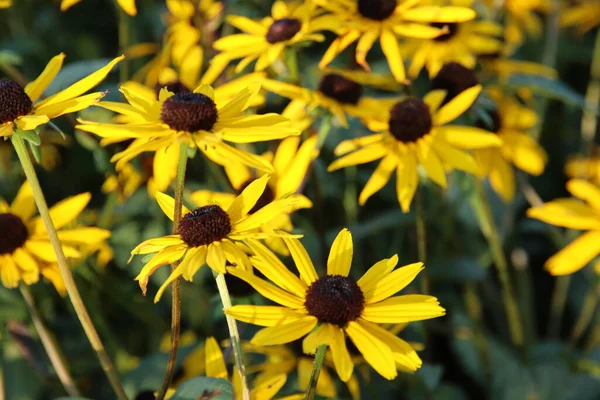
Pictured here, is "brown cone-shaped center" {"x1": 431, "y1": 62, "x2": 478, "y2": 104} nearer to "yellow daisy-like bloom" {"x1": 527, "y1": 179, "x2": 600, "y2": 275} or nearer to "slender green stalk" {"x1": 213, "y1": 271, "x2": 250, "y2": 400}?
"yellow daisy-like bloom" {"x1": 527, "y1": 179, "x2": 600, "y2": 275}

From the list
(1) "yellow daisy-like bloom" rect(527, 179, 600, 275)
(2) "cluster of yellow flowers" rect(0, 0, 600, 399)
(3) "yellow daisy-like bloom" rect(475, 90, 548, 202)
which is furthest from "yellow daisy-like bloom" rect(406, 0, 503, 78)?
(1) "yellow daisy-like bloom" rect(527, 179, 600, 275)

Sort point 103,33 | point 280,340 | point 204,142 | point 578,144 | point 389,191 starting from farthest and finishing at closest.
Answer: point 103,33 < point 578,144 < point 389,191 < point 204,142 < point 280,340

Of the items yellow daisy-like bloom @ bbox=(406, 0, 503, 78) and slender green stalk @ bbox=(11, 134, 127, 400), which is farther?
yellow daisy-like bloom @ bbox=(406, 0, 503, 78)

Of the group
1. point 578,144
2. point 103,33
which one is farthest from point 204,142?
point 103,33

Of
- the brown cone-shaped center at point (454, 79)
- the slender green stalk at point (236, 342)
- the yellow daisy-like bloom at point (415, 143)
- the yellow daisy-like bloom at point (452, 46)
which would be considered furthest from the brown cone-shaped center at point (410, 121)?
the slender green stalk at point (236, 342)

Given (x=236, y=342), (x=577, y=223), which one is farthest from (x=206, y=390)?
(x=577, y=223)

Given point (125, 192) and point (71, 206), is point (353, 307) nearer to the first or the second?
point (71, 206)

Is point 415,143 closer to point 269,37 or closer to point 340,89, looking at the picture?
point 340,89
